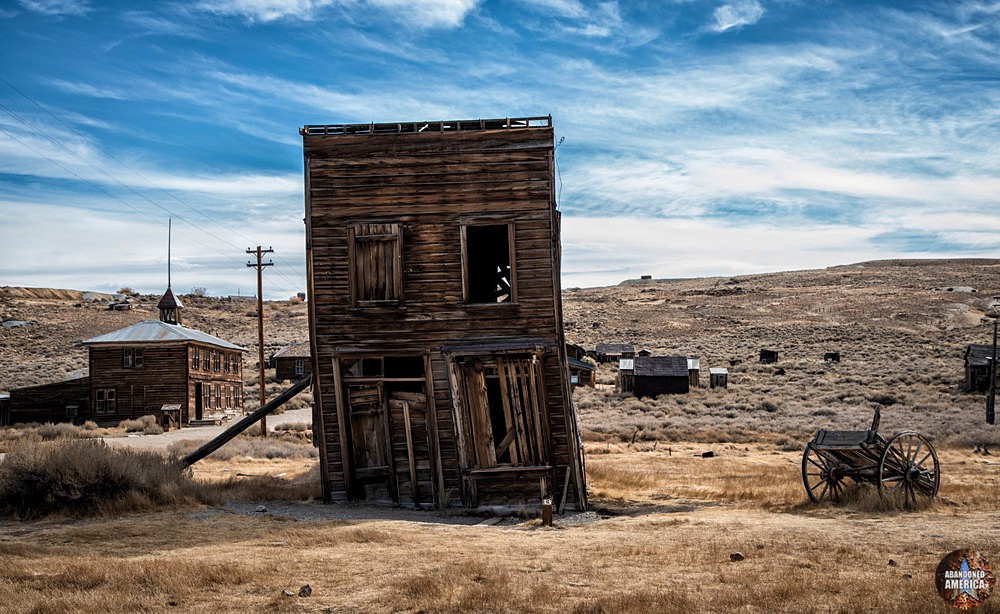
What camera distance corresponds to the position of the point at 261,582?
844cm

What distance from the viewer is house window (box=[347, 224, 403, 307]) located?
15.9 metres

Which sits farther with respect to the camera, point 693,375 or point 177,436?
point 693,375

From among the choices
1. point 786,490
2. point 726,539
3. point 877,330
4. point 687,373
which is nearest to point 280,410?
point 687,373

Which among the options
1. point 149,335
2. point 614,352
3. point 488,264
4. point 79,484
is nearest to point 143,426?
point 149,335

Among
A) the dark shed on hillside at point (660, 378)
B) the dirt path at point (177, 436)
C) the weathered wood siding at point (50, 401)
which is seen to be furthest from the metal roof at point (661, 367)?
the weathered wood siding at point (50, 401)

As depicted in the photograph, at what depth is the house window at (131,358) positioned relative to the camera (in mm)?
40781

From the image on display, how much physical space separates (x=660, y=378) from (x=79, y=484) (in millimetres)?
37575

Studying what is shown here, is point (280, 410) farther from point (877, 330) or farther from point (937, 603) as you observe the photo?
point (877, 330)

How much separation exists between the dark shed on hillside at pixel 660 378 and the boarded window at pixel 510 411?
32.8m

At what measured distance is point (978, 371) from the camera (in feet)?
139

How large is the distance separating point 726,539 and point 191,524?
298 inches

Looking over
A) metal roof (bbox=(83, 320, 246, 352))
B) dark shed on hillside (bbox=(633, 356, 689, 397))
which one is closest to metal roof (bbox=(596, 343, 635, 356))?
dark shed on hillside (bbox=(633, 356, 689, 397))

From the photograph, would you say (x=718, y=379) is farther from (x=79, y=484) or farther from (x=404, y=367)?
(x=79, y=484)

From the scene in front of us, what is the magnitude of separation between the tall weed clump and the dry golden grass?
2.50 feet
